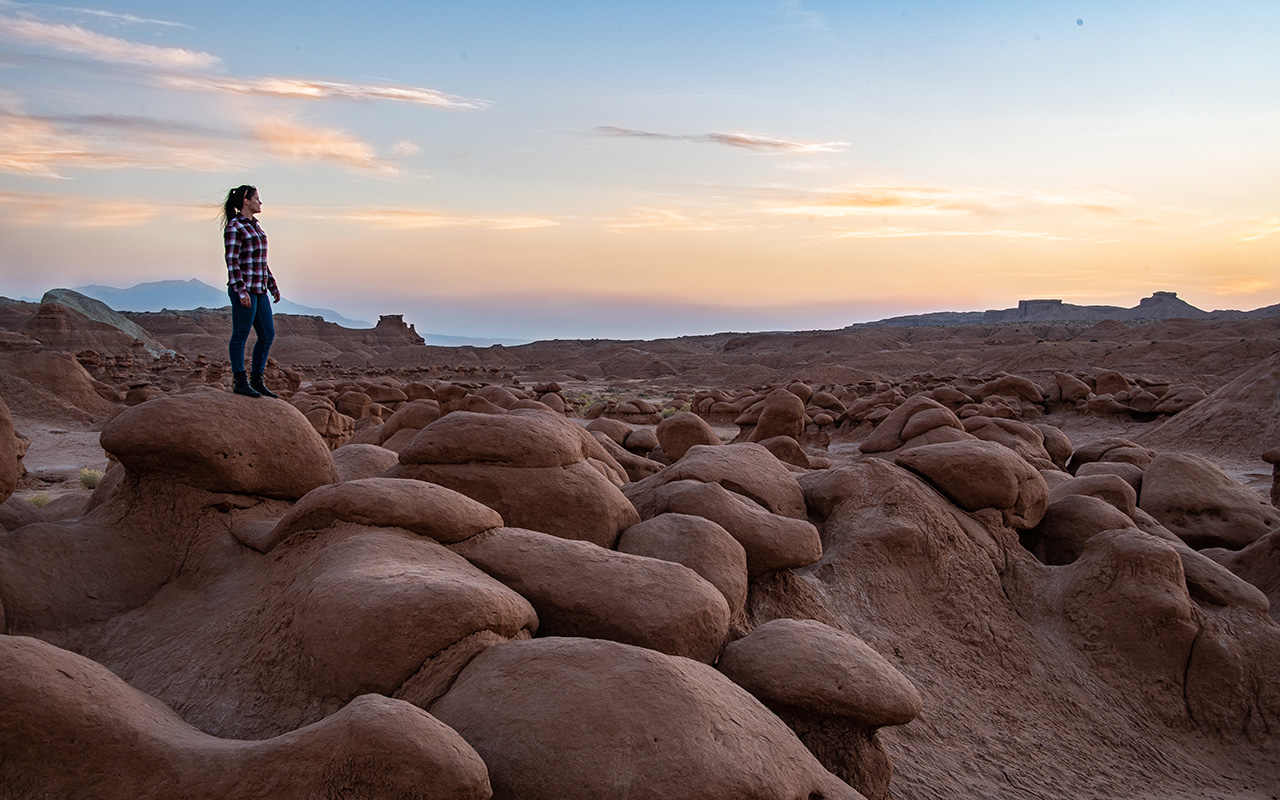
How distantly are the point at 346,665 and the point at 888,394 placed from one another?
743 inches

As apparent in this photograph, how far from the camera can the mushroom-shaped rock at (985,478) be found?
6.89m

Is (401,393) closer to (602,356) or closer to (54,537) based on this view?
(54,537)

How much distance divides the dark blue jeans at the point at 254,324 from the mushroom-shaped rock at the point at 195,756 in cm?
290

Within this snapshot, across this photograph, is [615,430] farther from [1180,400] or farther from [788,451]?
[1180,400]

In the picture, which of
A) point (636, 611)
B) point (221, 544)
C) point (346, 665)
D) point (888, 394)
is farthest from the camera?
point (888, 394)

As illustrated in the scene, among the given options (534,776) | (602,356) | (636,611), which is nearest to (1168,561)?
(636,611)

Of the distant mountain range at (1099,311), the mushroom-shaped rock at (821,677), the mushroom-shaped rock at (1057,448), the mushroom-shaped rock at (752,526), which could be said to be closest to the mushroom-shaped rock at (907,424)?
the mushroom-shaped rock at (1057,448)

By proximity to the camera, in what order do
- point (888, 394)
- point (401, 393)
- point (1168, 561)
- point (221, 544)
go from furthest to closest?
point (401, 393) < point (888, 394) < point (1168, 561) < point (221, 544)

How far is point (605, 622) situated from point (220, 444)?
2.47 m

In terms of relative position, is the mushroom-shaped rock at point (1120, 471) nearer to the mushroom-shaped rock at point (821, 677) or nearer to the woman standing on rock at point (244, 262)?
the mushroom-shaped rock at point (821, 677)

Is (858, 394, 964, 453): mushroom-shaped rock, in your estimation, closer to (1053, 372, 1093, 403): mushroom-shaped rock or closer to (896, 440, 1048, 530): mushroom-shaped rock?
(896, 440, 1048, 530): mushroom-shaped rock

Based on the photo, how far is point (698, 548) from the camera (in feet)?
16.3

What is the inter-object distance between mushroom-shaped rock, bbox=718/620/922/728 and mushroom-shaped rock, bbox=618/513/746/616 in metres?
0.73

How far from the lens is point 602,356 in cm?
6762
